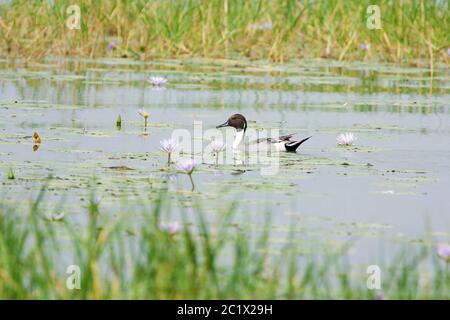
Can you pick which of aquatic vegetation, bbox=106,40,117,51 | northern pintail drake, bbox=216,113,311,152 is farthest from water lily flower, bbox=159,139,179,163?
aquatic vegetation, bbox=106,40,117,51

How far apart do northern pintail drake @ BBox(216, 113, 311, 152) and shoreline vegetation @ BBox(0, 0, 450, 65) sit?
4.71 meters

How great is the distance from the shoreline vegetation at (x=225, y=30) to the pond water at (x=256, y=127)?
316mm

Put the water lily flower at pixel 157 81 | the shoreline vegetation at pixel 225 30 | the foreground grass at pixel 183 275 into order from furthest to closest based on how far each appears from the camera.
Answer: the shoreline vegetation at pixel 225 30 < the water lily flower at pixel 157 81 < the foreground grass at pixel 183 275

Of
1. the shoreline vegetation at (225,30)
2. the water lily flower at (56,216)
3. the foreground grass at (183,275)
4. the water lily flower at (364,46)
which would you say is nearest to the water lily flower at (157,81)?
the shoreline vegetation at (225,30)

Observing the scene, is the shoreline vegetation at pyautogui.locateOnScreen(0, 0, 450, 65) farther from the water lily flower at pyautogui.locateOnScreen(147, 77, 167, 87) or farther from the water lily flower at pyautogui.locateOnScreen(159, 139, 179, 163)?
the water lily flower at pyautogui.locateOnScreen(159, 139, 179, 163)

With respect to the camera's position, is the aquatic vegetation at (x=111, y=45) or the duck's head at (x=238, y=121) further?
the aquatic vegetation at (x=111, y=45)

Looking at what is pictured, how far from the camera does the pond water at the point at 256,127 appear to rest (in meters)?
5.81

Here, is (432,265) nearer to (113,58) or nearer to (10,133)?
(10,133)

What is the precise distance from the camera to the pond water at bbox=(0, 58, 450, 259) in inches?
229

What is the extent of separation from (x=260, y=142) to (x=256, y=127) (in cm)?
100

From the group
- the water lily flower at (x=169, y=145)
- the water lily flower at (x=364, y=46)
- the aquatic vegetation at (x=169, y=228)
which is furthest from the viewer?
the water lily flower at (x=364, y=46)

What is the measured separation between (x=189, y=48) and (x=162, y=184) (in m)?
7.66

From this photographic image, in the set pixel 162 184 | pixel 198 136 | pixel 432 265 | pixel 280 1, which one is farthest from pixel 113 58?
pixel 432 265

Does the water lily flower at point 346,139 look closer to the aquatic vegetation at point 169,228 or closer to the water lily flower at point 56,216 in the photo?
the water lily flower at point 56,216
